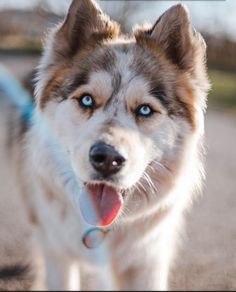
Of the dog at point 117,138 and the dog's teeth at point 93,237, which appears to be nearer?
the dog at point 117,138

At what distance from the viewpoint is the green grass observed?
16125mm

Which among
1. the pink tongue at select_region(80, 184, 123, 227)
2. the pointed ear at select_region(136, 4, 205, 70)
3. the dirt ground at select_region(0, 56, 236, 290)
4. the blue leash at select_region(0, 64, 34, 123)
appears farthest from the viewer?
the dirt ground at select_region(0, 56, 236, 290)

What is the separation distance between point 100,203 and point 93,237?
46cm

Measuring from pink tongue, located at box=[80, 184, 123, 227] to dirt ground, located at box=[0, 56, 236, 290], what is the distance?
1.42m

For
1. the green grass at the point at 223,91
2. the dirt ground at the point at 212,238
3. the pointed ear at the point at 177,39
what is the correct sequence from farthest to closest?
the green grass at the point at 223,91, the dirt ground at the point at 212,238, the pointed ear at the point at 177,39

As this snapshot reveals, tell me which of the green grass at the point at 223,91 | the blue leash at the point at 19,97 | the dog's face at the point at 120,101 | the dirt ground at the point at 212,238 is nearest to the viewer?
the dog's face at the point at 120,101

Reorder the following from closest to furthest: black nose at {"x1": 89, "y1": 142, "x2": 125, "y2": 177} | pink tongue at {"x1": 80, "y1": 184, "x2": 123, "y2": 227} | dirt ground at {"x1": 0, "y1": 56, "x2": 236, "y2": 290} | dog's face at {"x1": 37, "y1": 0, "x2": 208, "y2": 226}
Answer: black nose at {"x1": 89, "y1": 142, "x2": 125, "y2": 177}, dog's face at {"x1": 37, "y1": 0, "x2": 208, "y2": 226}, pink tongue at {"x1": 80, "y1": 184, "x2": 123, "y2": 227}, dirt ground at {"x1": 0, "y1": 56, "x2": 236, "y2": 290}

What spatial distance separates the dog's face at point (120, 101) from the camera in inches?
109

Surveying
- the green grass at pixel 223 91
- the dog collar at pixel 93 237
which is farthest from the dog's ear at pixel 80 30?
the green grass at pixel 223 91

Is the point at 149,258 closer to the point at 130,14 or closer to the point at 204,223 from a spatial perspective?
the point at 204,223

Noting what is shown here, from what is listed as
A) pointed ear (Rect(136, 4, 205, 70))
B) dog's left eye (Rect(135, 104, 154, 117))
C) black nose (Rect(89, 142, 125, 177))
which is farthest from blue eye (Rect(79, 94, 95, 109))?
pointed ear (Rect(136, 4, 205, 70))

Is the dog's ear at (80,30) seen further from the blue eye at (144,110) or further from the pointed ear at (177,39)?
the blue eye at (144,110)

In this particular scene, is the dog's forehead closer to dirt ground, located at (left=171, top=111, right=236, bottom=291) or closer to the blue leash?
the blue leash

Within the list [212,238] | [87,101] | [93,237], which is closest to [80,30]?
[87,101]
